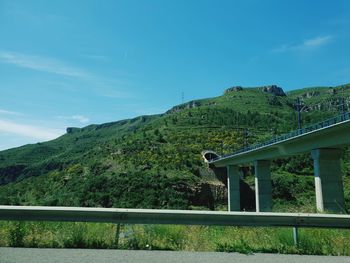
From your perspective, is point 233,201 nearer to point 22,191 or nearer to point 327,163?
point 327,163

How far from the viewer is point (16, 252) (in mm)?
5953

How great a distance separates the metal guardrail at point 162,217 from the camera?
22.9 feet

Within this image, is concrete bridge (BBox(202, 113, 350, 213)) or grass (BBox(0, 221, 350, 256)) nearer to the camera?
grass (BBox(0, 221, 350, 256))

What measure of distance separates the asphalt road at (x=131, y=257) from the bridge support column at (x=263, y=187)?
1704 inches

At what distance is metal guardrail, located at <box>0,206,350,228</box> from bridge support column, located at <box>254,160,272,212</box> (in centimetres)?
4232

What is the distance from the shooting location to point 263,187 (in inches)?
1945

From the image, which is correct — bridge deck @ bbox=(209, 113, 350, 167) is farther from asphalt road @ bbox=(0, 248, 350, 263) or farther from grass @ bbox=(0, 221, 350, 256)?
asphalt road @ bbox=(0, 248, 350, 263)

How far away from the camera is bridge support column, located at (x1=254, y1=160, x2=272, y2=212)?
159 ft

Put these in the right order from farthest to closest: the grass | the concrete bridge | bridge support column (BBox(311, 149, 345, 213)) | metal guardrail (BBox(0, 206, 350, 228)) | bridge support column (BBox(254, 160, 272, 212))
A: 1. bridge support column (BBox(254, 160, 272, 212))
2. bridge support column (BBox(311, 149, 345, 213))
3. the concrete bridge
4. metal guardrail (BBox(0, 206, 350, 228))
5. the grass

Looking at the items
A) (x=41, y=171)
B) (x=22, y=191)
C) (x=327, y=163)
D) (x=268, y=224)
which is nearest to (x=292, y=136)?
(x=327, y=163)

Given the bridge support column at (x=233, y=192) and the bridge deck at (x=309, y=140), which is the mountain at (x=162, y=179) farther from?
the bridge deck at (x=309, y=140)

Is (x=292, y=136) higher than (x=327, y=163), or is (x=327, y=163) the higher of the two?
(x=292, y=136)

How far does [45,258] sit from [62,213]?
4.93 feet

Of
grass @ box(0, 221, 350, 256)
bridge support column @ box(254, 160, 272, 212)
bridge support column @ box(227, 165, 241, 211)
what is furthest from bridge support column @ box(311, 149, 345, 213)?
bridge support column @ box(227, 165, 241, 211)
